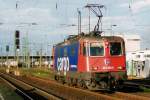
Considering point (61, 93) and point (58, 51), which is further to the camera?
point (58, 51)

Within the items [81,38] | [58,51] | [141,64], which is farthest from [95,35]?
[141,64]

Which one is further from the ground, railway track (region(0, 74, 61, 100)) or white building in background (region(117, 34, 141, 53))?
white building in background (region(117, 34, 141, 53))

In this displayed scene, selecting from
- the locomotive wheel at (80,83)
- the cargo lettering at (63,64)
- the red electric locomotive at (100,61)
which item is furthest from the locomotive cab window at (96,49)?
the cargo lettering at (63,64)

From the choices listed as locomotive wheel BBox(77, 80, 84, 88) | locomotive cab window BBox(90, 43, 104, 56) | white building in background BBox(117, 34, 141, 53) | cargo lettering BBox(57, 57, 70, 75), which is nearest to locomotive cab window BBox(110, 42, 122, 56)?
locomotive cab window BBox(90, 43, 104, 56)

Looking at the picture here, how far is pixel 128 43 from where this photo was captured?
109 m

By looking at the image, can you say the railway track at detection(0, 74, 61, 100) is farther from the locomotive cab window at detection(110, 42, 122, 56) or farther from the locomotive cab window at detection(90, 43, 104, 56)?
the locomotive cab window at detection(110, 42, 122, 56)

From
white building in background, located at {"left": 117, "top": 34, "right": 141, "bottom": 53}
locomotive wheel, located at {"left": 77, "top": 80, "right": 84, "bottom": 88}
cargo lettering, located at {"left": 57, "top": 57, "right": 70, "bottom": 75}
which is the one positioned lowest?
locomotive wheel, located at {"left": 77, "top": 80, "right": 84, "bottom": 88}

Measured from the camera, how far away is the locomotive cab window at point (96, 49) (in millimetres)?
27000

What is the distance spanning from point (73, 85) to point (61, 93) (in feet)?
12.3

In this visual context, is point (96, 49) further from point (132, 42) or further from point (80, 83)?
point (132, 42)

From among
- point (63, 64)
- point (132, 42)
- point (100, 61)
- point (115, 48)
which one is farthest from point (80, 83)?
point (132, 42)

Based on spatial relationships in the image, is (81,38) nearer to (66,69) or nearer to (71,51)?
(71,51)

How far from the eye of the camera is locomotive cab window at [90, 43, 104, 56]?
27.0m

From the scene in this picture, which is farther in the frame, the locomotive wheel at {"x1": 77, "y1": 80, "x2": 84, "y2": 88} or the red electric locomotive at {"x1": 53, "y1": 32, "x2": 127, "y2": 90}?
the locomotive wheel at {"x1": 77, "y1": 80, "x2": 84, "y2": 88}
